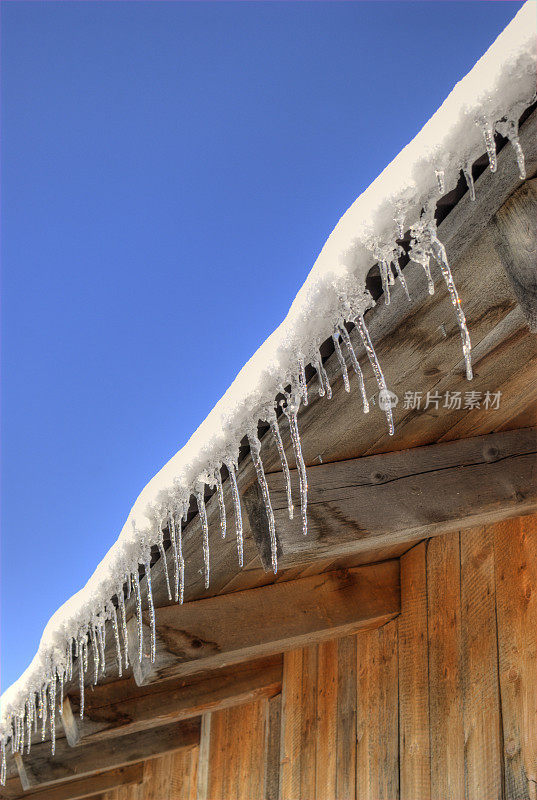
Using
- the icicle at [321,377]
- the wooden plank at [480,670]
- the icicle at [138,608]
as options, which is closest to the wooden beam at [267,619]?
the icicle at [138,608]

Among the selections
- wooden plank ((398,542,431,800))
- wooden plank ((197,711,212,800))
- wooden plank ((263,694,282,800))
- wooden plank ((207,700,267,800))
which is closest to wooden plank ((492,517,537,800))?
wooden plank ((398,542,431,800))

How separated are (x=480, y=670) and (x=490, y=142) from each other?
2.08 metres

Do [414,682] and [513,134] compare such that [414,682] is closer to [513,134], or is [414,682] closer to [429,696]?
[429,696]

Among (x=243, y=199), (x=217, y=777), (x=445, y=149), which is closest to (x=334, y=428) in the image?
(x=445, y=149)

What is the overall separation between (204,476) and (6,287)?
14.9 metres

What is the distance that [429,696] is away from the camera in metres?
2.71

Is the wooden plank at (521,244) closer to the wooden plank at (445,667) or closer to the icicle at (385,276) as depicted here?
the icicle at (385,276)

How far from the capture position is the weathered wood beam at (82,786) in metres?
4.64

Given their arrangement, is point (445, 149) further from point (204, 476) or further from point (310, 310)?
point (204, 476)

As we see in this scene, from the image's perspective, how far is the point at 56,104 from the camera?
26.8 feet

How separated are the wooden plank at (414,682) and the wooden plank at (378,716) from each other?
0.14 ft

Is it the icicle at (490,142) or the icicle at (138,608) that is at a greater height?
the icicle at (490,142)

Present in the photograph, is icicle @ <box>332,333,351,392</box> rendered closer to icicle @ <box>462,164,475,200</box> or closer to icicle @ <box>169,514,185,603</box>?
icicle @ <box>462,164,475,200</box>

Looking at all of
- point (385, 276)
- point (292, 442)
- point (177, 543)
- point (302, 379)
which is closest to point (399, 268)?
point (385, 276)
